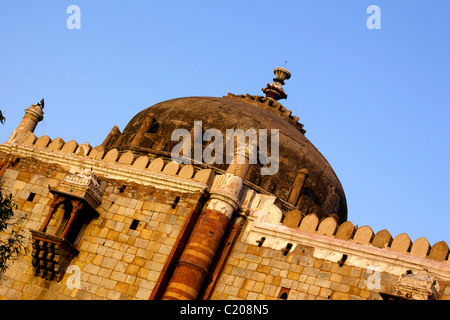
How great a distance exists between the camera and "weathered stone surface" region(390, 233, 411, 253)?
17.3 metres

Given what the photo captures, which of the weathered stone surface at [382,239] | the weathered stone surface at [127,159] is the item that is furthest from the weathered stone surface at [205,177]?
the weathered stone surface at [382,239]

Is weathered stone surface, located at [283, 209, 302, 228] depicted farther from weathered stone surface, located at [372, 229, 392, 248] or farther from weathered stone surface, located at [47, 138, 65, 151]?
weathered stone surface, located at [47, 138, 65, 151]

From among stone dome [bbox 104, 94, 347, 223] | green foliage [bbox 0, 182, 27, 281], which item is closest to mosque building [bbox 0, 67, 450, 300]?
green foliage [bbox 0, 182, 27, 281]

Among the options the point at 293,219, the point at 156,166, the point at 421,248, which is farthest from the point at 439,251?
the point at 156,166

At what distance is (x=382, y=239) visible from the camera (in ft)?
58.4

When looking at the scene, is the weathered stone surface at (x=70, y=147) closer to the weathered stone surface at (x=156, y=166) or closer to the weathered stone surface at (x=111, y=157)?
the weathered stone surface at (x=111, y=157)

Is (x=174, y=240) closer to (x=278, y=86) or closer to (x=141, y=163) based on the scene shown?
(x=141, y=163)

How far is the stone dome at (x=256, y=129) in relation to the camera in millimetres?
25391

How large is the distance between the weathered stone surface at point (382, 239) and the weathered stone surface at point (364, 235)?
14 centimetres

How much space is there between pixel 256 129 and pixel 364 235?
8842mm

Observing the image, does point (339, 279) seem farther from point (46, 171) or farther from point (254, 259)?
point (46, 171)

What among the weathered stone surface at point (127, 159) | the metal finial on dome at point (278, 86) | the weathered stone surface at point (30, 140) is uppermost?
the metal finial on dome at point (278, 86)
